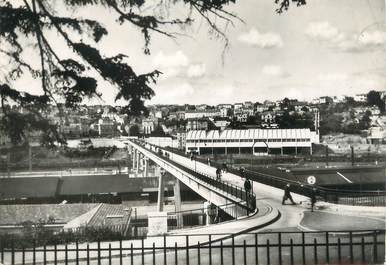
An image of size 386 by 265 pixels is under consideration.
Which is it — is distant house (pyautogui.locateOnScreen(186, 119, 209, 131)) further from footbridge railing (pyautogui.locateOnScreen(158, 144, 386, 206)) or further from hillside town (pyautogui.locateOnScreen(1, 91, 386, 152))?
footbridge railing (pyautogui.locateOnScreen(158, 144, 386, 206))

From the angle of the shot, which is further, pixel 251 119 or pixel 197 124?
pixel 197 124

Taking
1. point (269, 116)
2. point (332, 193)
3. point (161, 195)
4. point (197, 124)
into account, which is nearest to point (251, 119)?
point (269, 116)

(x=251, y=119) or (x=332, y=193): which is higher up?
(x=251, y=119)

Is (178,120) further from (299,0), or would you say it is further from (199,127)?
(299,0)

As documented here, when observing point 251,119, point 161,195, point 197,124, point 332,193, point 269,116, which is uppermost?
point 269,116

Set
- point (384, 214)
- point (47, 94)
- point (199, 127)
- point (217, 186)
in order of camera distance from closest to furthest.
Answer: point (47, 94) → point (384, 214) → point (217, 186) → point (199, 127)

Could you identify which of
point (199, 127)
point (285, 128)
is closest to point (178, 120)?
point (199, 127)

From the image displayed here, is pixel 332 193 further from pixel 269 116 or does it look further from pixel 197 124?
pixel 197 124

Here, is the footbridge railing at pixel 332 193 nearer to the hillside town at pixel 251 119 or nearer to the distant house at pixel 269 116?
the hillside town at pixel 251 119

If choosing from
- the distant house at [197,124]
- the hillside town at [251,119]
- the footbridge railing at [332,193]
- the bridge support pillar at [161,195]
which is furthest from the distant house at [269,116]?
the bridge support pillar at [161,195]

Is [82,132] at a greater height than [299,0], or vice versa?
[299,0]

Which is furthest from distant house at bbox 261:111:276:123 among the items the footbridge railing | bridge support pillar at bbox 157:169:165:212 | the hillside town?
bridge support pillar at bbox 157:169:165:212
